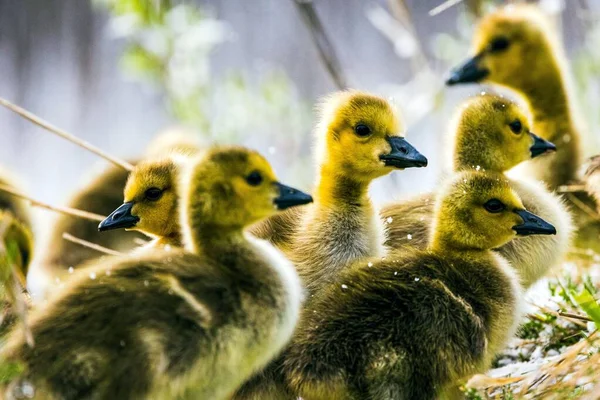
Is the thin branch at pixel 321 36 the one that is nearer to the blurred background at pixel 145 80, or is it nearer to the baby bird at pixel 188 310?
the blurred background at pixel 145 80

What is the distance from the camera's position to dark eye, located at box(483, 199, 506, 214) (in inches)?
115

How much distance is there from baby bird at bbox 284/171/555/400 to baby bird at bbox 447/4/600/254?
49.4 inches

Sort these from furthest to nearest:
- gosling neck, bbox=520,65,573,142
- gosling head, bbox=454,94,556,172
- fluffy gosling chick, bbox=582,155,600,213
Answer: gosling neck, bbox=520,65,573,142, fluffy gosling chick, bbox=582,155,600,213, gosling head, bbox=454,94,556,172

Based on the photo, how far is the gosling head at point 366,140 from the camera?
312cm

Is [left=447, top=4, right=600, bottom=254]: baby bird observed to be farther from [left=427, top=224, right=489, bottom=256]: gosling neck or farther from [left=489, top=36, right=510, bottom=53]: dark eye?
[left=427, top=224, right=489, bottom=256]: gosling neck

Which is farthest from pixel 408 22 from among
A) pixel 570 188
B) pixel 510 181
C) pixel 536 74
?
pixel 510 181

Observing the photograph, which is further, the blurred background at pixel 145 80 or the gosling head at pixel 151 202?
the blurred background at pixel 145 80

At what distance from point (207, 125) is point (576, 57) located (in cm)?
204

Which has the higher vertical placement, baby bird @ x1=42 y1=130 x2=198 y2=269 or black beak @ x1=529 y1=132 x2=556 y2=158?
black beak @ x1=529 y1=132 x2=556 y2=158

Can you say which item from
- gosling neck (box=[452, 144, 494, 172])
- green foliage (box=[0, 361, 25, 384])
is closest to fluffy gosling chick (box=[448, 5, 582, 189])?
gosling neck (box=[452, 144, 494, 172])

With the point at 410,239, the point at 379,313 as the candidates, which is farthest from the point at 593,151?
the point at 379,313

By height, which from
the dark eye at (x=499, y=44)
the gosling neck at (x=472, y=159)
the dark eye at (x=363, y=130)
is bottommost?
the gosling neck at (x=472, y=159)

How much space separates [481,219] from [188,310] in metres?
0.97

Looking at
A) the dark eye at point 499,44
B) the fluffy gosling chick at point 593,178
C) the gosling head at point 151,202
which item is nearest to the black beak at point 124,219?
the gosling head at point 151,202
